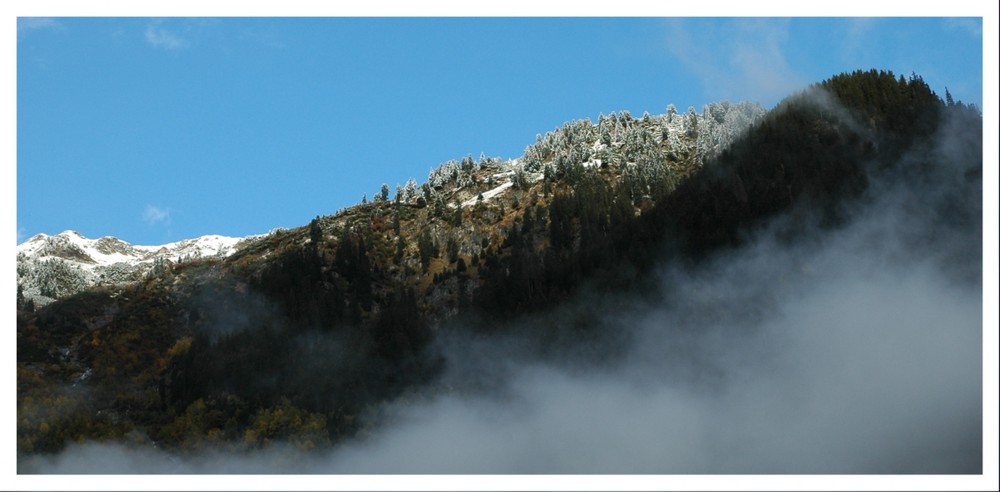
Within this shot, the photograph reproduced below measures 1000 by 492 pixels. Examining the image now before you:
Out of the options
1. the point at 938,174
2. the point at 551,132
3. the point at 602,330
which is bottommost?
the point at 602,330

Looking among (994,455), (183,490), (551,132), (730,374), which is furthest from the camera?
(551,132)

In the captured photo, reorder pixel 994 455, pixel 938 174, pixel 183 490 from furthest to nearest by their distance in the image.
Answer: pixel 938 174, pixel 183 490, pixel 994 455

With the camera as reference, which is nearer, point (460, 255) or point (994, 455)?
point (994, 455)

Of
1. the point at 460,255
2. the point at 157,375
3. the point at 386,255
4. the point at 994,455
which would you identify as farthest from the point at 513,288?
the point at 994,455

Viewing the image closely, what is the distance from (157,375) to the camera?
4569 inches

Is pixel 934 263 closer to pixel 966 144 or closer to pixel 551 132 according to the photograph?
pixel 966 144

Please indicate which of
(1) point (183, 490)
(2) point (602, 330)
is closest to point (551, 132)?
(2) point (602, 330)

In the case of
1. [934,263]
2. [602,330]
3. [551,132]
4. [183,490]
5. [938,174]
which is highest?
[551,132]

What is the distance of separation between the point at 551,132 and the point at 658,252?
62.9m

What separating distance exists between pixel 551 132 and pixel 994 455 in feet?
427

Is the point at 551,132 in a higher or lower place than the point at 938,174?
higher

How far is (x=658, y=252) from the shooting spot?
126250 millimetres

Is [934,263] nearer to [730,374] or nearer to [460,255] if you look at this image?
[730,374]

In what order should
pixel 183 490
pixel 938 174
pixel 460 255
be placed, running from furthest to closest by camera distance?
pixel 460 255 < pixel 938 174 < pixel 183 490
